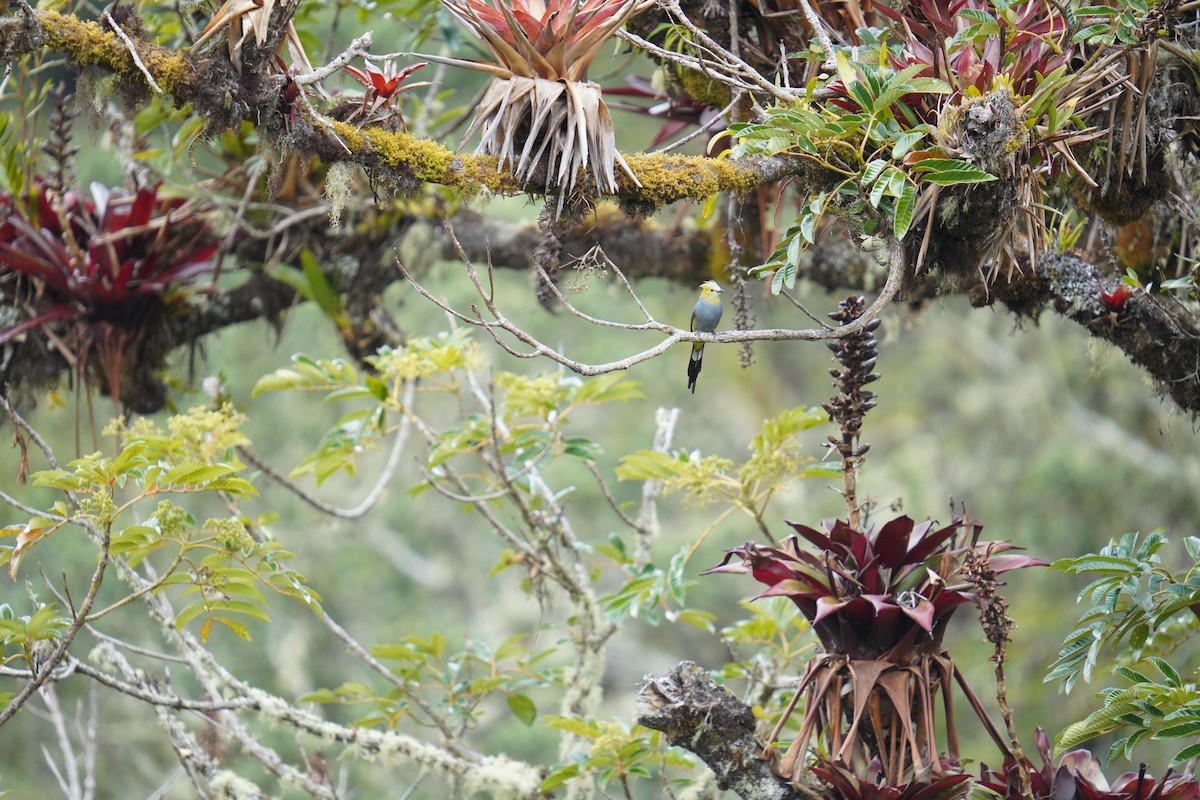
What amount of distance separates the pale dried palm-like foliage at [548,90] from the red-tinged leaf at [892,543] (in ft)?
2.26

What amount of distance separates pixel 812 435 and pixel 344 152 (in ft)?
24.9

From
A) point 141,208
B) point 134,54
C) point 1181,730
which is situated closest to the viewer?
point 1181,730

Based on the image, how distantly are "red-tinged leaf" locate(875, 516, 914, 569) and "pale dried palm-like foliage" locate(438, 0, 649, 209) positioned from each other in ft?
2.26

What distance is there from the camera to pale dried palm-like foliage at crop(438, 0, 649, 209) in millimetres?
1567

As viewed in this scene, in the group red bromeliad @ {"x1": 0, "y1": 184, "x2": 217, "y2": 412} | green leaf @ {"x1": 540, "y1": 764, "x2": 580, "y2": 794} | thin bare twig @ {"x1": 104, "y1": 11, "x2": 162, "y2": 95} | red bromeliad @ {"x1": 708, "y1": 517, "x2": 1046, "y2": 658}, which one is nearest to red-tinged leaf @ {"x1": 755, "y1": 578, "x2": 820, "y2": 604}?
red bromeliad @ {"x1": 708, "y1": 517, "x2": 1046, "y2": 658}

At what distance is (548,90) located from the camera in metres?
1.58

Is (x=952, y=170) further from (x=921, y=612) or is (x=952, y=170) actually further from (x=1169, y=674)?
(x=1169, y=674)

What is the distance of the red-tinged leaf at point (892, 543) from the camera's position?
151 cm

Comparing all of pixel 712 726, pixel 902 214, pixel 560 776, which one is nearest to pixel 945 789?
pixel 712 726

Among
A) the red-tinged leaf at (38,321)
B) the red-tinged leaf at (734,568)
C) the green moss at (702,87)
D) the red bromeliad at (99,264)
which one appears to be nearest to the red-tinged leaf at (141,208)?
the red bromeliad at (99,264)

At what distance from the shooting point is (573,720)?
6.16ft

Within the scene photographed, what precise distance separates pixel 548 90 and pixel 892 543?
0.89 metres

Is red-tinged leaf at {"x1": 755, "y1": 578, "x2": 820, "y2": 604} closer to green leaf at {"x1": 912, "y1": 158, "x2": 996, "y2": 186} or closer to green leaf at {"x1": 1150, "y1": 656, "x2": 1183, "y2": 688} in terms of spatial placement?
green leaf at {"x1": 1150, "y1": 656, "x2": 1183, "y2": 688}

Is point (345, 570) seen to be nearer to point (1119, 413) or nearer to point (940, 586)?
point (1119, 413)
